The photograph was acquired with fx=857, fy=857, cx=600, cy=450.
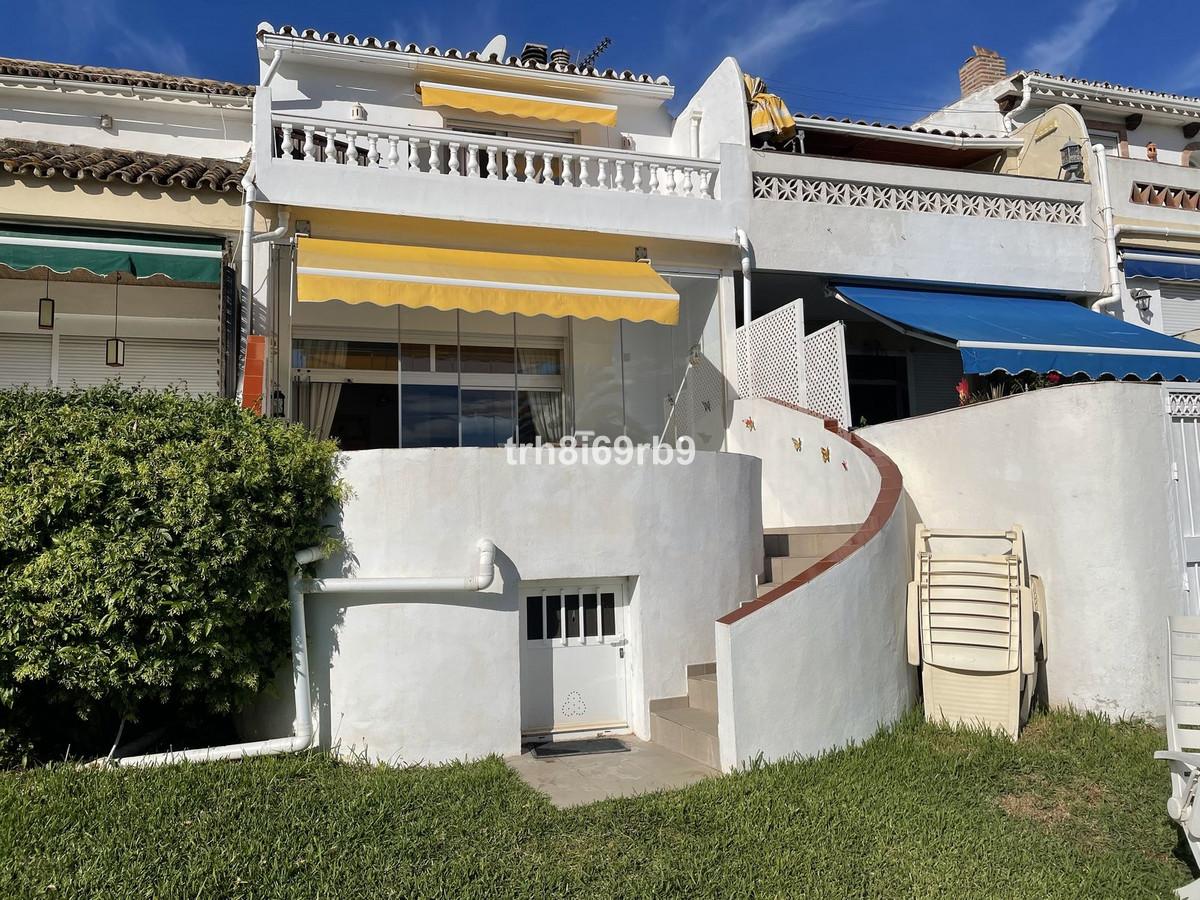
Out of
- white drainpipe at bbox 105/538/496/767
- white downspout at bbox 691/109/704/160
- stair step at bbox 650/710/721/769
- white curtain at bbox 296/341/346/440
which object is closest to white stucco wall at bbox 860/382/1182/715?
stair step at bbox 650/710/721/769

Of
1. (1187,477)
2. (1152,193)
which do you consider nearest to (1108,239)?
(1152,193)

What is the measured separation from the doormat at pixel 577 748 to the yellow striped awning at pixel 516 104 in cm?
1179

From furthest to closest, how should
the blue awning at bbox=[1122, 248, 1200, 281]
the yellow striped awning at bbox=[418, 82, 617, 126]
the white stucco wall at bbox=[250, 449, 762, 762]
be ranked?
1. the blue awning at bbox=[1122, 248, 1200, 281]
2. the yellow striped awning at bbox=[418, 82, 617, 126]
3. the white stucco wall at bbox=[250, 449, 762, 762]

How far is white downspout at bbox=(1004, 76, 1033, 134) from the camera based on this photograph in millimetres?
21109

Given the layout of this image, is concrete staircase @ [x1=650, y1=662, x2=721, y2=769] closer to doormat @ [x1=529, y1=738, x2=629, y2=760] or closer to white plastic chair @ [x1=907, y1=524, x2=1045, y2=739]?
doormat @ [x1=529, y1=738, x2=629, y2=760]

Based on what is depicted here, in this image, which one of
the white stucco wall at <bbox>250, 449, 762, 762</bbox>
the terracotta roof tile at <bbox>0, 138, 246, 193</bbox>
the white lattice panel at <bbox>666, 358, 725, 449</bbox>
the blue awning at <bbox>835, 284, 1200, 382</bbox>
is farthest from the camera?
the white lattice panel at <bbox>666, 358, 725, 449</bbox>

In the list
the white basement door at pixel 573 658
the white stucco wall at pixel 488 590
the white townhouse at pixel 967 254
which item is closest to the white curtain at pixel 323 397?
the white stucco wall at pixel 488 590

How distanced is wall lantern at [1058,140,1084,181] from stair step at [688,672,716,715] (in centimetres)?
1490

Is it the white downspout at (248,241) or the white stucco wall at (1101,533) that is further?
the white downspout at (248,241)

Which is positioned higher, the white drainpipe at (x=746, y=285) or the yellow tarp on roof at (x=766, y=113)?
the yellow tarp on roof at (x=766, y=113)

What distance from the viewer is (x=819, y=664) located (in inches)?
368

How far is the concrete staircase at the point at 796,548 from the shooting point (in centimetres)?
1206

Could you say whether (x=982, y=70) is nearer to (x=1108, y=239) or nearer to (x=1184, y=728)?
Result: (x=1108, y=239)

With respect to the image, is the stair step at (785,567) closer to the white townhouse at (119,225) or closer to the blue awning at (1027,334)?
the blue awning at (1027,334)
